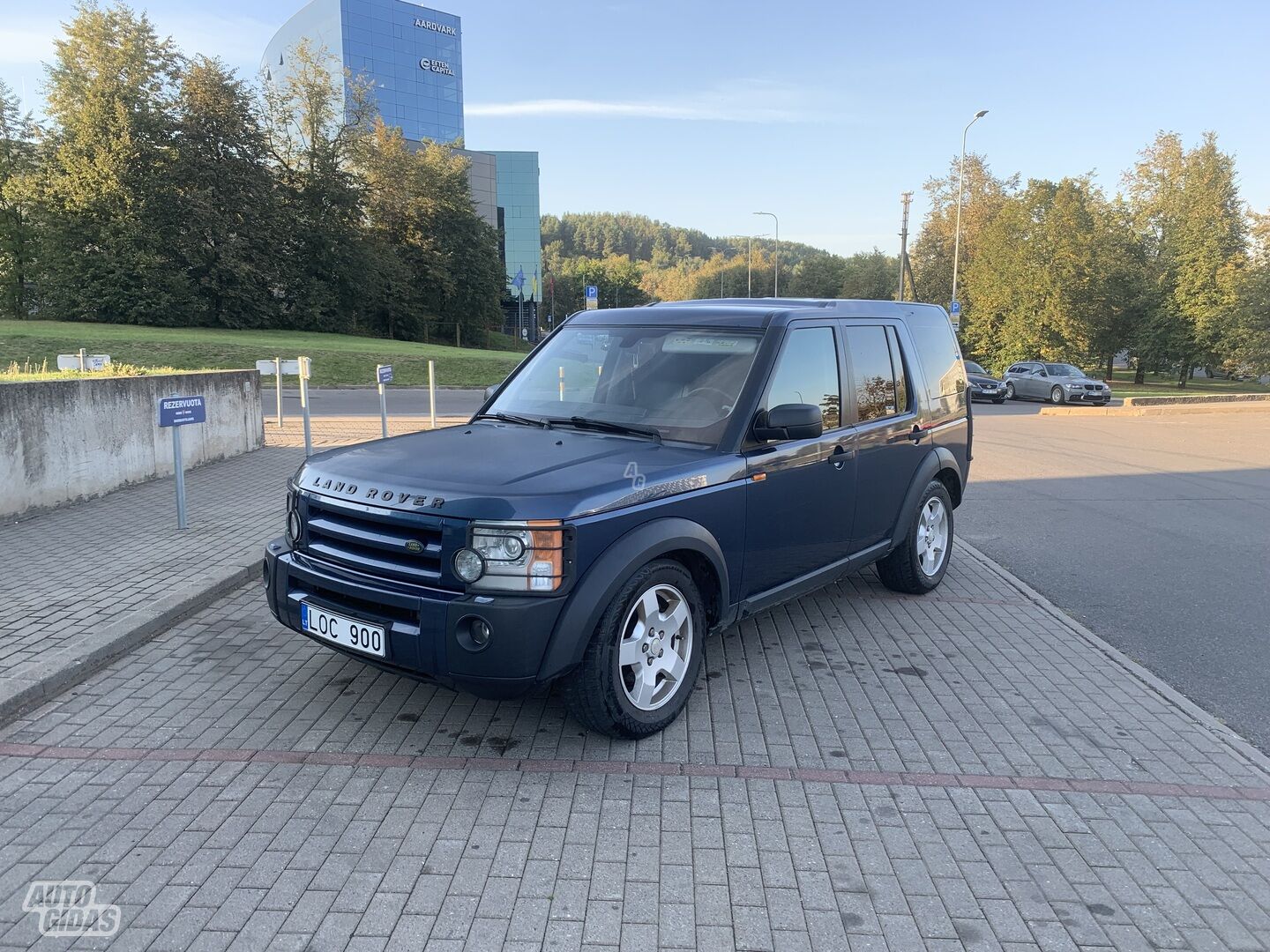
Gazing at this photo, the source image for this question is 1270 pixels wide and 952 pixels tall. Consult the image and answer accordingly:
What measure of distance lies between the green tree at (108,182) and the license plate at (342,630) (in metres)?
44.2

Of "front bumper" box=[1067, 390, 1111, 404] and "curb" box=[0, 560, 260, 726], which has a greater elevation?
"front bumper" box=[1067, 390, 1111, 404]

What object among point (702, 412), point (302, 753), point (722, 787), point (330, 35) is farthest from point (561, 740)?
point (330, 35)

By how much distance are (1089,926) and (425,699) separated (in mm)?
2995

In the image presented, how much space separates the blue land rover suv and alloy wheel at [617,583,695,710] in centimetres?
1

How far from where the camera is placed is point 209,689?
4.36 meters

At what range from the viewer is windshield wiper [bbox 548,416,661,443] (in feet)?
14.2

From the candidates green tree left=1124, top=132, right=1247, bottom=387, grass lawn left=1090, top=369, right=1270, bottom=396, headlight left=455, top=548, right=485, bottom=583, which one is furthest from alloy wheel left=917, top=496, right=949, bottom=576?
green tree left=1124, top=132, right=1247, bottom=387

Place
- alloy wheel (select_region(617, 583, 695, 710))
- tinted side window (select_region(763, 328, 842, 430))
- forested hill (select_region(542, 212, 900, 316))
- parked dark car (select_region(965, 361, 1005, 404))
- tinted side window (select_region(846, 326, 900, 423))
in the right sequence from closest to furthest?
alloy wheel (select_region(617, 583, 695, 710)) → tinted side window (select_region(763, 328, 842, 430)) → tinted side window (select_region(846, 326, 900, 423)) → parked dark car (select_region(965, 361, 1005, 404)) → forested hill (select_region(542, 212, 900, 316))

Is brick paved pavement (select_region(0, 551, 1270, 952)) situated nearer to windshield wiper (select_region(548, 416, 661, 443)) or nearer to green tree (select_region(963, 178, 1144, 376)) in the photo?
windshield wiper (select_region(548, 416, 661, 443))

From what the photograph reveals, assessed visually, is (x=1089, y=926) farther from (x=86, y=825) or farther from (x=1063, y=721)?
(x=86, y=825)

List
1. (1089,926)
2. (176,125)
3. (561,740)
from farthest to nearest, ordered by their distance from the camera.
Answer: (176,125) < (561,740) < (1089,926)

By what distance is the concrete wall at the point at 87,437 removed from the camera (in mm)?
7609

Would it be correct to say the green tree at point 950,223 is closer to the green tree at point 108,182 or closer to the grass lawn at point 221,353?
the grass lawn at point 221,353

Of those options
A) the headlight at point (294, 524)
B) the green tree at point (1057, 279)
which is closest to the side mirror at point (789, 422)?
the headlight at point (294, 524)
